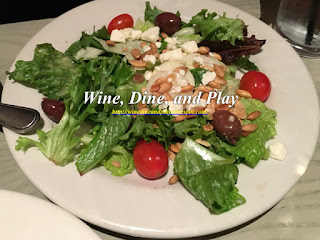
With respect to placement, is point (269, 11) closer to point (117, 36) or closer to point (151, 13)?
point (151, 13)

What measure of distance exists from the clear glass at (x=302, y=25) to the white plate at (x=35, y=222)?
2.04m

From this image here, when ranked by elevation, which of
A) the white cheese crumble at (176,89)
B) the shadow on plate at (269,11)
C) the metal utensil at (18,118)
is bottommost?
the metal utensil at (18,118)

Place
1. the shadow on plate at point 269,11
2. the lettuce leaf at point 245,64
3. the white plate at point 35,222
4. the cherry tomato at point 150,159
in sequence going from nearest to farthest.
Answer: the white plate at point 35,222
the cherry tomato at point 150,159
the lettuce leaf at point 245,64
the shadow on plate at point 269,11

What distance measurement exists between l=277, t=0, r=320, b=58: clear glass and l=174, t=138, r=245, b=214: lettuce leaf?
1262 mm

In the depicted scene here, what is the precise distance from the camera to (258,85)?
2.03 metres

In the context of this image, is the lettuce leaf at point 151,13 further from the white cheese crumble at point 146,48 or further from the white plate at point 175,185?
the white plate at point 175,185

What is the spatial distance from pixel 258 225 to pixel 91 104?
0.99 m

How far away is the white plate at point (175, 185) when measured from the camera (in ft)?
5.12

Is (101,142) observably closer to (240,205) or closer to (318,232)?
(240,205)

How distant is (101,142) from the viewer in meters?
1.83

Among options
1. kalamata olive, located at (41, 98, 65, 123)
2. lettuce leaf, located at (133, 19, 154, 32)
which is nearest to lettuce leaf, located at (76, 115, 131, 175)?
kalamata olive, located at (41, 98, 65, 123)

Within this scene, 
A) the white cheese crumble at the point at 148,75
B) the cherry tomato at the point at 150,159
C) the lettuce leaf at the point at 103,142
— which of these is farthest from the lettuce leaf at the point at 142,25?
the cherry tomato at the point at 150,159

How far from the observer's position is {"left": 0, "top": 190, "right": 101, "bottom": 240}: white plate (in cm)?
109

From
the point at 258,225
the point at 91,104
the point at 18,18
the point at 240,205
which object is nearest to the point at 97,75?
the point at 91,104
